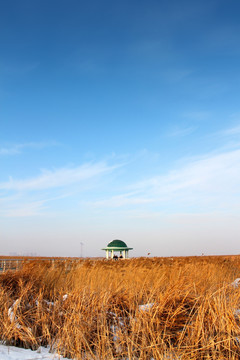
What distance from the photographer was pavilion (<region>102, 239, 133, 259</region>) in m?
35.9

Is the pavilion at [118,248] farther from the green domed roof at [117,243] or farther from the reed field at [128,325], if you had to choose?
the reed field at [128,325]

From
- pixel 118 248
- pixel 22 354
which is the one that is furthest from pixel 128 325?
pixel 118 248

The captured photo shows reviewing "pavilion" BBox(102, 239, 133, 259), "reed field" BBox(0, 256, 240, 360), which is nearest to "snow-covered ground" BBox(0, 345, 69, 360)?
"reed field" BBox(0, 256, 240, 360)

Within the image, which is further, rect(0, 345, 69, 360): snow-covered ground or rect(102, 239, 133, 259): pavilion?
rect(102, 239, 133, 259): pavilion

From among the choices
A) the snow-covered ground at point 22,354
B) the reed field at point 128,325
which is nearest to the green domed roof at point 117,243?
the reed field at point 128,325

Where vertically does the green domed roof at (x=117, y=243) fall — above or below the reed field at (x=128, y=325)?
above

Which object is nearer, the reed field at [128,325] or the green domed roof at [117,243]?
the reed field at [128,325]

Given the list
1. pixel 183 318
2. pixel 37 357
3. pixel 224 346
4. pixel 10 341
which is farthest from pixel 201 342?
pixel 10 341

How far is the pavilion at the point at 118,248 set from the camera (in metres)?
35.9

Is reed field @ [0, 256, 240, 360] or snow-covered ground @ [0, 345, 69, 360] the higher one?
reed field @ [0, 256, 240, 360]

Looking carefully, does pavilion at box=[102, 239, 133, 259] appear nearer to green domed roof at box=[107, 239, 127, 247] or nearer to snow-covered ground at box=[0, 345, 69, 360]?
green domed roof at box=[107, 239, 127, 247]

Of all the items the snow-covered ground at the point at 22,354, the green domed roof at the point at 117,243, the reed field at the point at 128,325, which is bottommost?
the snow-covered ground at the point at 22,354

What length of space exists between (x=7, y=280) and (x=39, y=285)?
0.76 m

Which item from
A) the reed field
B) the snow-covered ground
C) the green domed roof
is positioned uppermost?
the green domed roof
